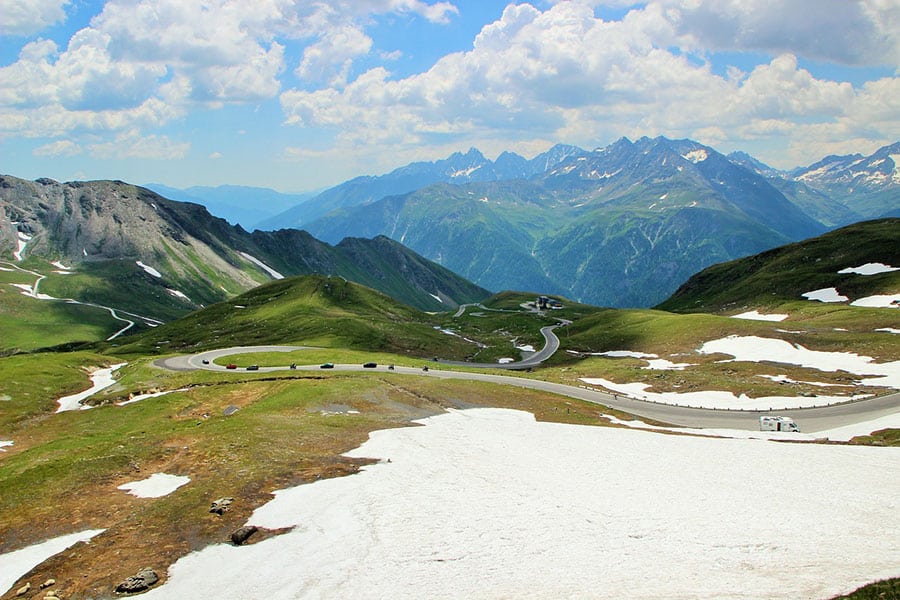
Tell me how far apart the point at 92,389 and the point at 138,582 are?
8429cm

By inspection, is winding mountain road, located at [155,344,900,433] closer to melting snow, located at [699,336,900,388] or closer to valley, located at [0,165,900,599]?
valley, located at [0,165,900,599]

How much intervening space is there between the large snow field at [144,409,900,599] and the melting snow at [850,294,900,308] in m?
141

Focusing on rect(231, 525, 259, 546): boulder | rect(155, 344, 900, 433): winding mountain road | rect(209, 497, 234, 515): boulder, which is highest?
rect(231, 525, 259, 546): boulder

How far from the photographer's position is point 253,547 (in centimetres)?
2497

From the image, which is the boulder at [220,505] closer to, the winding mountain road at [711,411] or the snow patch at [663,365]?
the winding mountain road at [711,411]

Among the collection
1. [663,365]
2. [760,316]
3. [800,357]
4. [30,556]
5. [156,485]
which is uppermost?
[760,316]

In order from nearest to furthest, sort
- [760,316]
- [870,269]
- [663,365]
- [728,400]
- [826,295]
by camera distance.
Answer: [728,400] → [663,365] → [760,316] → [826,295] → [870,269]

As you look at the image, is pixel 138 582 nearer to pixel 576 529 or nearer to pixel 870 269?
pixel 576 529

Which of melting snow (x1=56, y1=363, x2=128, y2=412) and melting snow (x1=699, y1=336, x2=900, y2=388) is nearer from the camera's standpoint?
melting snow (x1=56, y1=363, x2=128, y2=412)

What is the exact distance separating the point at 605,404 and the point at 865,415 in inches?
1231

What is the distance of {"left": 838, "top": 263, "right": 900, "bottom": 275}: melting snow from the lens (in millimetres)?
177250

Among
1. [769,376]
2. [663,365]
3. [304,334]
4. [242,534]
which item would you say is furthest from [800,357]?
[304,334]

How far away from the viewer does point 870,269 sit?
593ft

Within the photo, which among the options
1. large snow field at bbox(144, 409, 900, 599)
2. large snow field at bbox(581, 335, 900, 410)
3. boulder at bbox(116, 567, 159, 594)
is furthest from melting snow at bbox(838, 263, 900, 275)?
boulder at bbox(116, 567, 159, 594)
